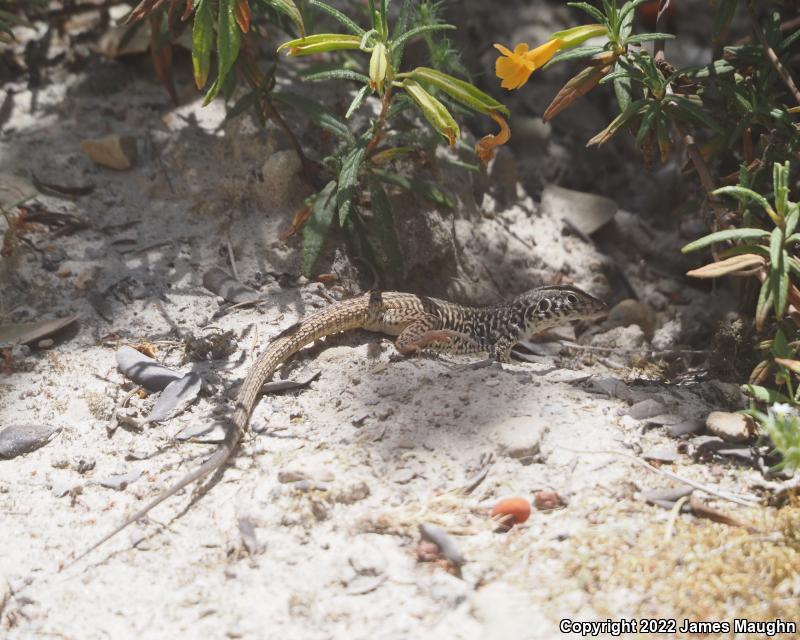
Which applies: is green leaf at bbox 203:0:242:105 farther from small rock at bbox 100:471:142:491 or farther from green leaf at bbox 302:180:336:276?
small rock at bbox 100:471:142:491

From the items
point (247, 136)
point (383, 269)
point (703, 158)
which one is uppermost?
point (247, 136)

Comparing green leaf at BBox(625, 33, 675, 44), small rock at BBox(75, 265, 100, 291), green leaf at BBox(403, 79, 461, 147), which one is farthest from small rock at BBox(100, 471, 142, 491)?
green leaf at BBox(625, 33, 675, 44)

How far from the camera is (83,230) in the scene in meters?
4.96

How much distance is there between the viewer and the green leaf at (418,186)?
15.6 feet

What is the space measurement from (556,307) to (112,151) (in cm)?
307

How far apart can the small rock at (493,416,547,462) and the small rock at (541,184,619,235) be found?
9.87 feet

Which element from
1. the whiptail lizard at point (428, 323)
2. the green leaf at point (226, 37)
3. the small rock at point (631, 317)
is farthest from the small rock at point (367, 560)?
the small rock at point (631, 317)

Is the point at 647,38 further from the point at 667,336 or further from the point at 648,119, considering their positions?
the point at 667,336

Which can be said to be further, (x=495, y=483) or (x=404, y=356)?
(x=404, y=356)

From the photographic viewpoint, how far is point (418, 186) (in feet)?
16.1

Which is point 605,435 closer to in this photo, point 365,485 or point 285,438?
point 365,485

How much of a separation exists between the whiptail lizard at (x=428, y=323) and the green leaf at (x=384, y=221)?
267 millimetres

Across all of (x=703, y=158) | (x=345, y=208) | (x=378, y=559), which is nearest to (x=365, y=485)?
(x=378, y=559)

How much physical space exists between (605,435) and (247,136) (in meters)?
3.07
